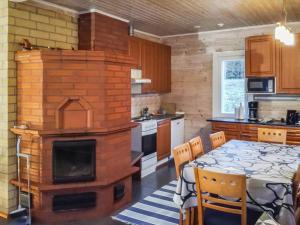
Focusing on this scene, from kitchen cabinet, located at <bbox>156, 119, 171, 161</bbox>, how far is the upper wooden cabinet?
70 centimetres

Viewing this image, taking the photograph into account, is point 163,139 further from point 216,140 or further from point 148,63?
point 216,140

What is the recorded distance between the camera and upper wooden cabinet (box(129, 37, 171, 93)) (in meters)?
5.39

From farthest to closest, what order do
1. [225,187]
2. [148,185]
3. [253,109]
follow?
1. [253,109]
2. [148,185]
3. [225,187]

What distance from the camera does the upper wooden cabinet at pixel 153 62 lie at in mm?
5385

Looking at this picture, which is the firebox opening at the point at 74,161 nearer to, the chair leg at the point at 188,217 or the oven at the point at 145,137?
the chair leg at the point at 188,217

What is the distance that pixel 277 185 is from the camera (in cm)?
233

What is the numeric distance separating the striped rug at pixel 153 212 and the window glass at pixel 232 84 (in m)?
2.55

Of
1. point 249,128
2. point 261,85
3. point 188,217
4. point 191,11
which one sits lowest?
point 188,217

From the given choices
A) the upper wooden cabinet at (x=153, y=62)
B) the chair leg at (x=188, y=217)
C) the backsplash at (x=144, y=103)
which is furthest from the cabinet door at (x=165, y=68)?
the chair leg at (x=188, y=217)

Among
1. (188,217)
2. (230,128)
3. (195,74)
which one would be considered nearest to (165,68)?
(195,74)

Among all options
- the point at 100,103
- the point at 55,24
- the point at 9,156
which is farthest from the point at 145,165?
the point at 55,24

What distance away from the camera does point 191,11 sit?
14.6 feet

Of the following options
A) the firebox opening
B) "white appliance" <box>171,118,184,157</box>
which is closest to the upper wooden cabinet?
"white appliance" <box>171,118,184,157</box>

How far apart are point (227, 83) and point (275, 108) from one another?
3.40 feet
